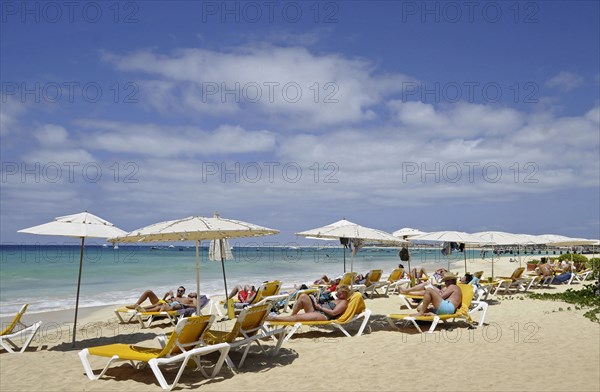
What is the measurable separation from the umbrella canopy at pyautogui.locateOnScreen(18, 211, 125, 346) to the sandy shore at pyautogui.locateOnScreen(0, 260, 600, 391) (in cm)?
166

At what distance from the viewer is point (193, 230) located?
595cm

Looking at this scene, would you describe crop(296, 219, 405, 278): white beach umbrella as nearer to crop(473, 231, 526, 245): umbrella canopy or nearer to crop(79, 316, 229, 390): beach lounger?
crop(79, 316, 229, 390): beach lounger

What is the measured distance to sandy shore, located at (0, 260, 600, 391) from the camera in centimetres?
529

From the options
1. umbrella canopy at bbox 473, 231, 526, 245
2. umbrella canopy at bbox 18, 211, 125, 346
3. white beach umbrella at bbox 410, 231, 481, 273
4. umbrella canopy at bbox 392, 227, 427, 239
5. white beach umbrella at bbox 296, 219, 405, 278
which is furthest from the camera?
umbrella canopy at bbox 392, 227, 427, 239

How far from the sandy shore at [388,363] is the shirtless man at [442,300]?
0.34m

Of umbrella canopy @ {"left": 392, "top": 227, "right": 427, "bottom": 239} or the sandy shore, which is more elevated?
umbrella canopy @ {"left": 392, "top": 227, "right": 427, "bottom": 239}

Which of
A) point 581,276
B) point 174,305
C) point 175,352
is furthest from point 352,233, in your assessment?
point 581,276

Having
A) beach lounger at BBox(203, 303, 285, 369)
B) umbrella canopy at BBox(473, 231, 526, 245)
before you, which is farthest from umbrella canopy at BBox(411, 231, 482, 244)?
beach lounger at BBox(203, 303, 285, 369)

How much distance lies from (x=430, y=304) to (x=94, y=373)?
219 inches

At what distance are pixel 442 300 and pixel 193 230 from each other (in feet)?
14.9

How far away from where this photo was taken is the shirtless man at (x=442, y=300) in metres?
8.31

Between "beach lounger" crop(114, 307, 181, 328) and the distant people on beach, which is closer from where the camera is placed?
"beach lounger" crop(114, 307, 181, 328)

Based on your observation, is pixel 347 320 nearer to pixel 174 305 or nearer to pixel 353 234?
pixel 353 234

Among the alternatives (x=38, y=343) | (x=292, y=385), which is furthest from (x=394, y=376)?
(x=38, y=343)
